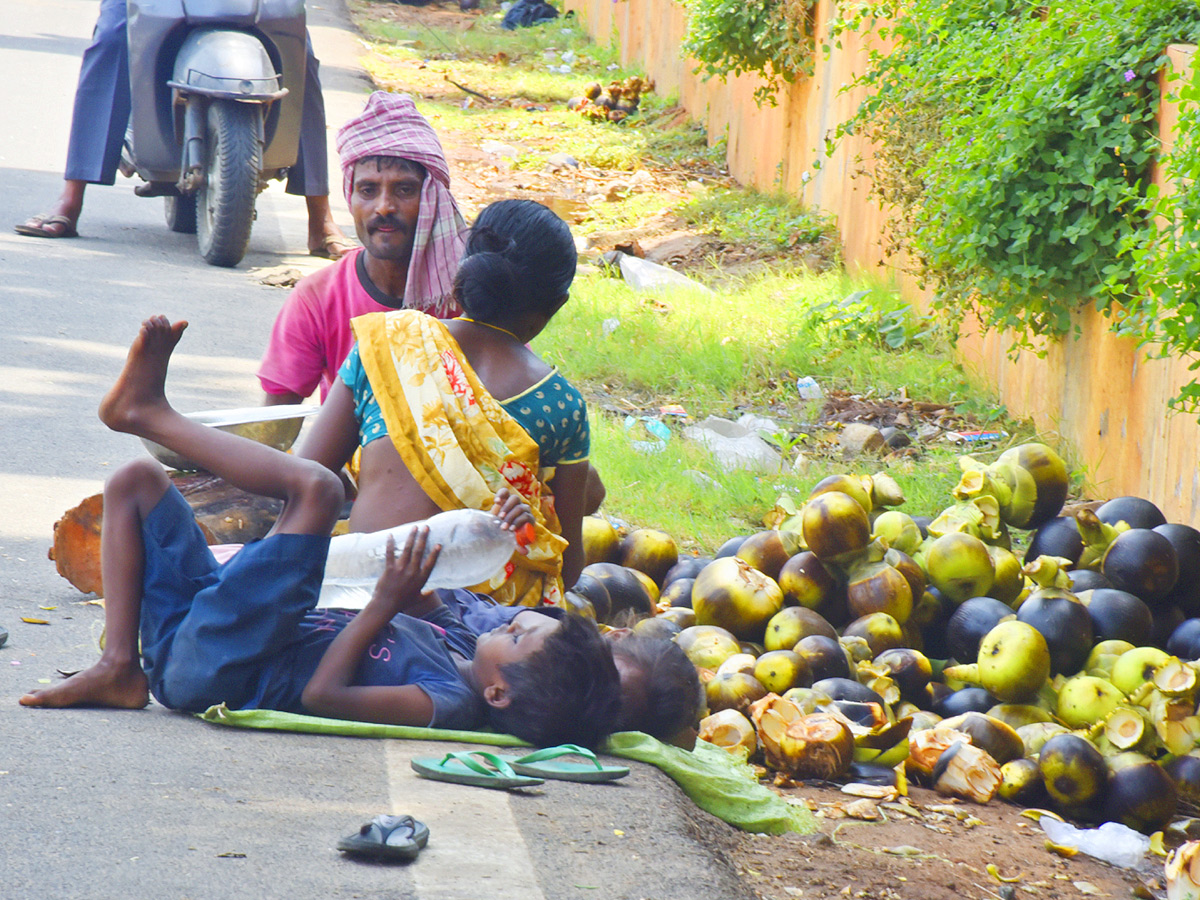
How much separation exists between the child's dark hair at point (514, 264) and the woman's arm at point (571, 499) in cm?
40

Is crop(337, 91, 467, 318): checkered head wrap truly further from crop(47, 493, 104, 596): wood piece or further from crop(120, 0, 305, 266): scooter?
crop(120, 0, 305, 266): scooter

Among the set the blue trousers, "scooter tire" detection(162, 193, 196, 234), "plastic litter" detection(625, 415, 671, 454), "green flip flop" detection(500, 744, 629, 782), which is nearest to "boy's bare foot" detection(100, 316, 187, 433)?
"green flip flop" detection(500, 744, 629, 782)

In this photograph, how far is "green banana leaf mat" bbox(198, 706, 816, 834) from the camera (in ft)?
8.86

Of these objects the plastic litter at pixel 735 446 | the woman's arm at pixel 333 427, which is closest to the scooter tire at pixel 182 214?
the plastic litter at pixel 735 446

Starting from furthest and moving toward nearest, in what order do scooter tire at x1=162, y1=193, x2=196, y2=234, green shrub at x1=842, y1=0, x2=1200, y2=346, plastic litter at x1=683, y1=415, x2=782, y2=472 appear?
scooter tire at x1=162, y1=193, x2=196, y2=234
plastic litter at x1=683, y1=415, x2=782, y2=472
green shrub at x1=842, y1=0, x2=1200, y2=346

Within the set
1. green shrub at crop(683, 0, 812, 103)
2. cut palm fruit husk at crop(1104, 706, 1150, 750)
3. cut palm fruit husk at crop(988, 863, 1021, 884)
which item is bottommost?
cut palm fruit husk at crop(988, 863, 1021, 884)

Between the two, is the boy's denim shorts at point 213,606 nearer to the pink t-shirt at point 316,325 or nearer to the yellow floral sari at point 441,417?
the yellow floral sari at point 441,417

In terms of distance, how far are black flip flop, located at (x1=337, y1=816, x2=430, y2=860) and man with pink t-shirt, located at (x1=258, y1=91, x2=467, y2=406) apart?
1838 mm

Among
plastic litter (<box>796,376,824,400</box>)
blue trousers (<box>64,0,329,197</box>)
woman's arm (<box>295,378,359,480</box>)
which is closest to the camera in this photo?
woman's arm (<box>295,378,359,480</box>)

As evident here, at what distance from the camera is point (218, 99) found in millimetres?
7016

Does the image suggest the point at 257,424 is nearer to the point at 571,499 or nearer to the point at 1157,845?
the point at 571,499

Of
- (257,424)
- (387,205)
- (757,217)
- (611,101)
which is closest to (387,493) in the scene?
(257,424)

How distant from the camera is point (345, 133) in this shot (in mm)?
3740

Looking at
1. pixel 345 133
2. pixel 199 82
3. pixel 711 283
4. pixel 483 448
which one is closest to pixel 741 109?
pixel 711 283
